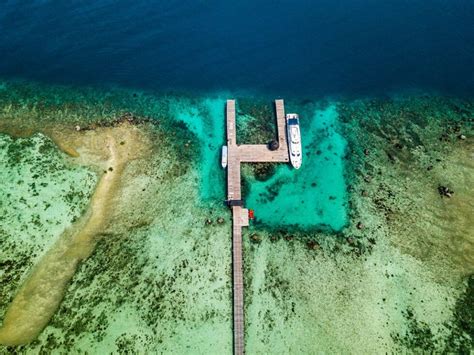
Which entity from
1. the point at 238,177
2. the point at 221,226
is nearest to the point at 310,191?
the point at 238,177

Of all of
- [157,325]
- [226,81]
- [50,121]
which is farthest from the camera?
[226,81]

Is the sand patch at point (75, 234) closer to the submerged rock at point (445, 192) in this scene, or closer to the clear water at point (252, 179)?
the clear water at point (252, 179)

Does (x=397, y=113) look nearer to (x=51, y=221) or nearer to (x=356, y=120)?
(x=356, y=120)

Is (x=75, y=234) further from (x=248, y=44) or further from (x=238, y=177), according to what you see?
(x=248, y=44)

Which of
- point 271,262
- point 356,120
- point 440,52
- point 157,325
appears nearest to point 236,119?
point 356,120

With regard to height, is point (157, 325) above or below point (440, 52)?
below

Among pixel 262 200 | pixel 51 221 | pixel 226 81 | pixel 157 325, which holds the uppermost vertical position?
pixel 226 81

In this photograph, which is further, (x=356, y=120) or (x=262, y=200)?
(x=356, y=120)
